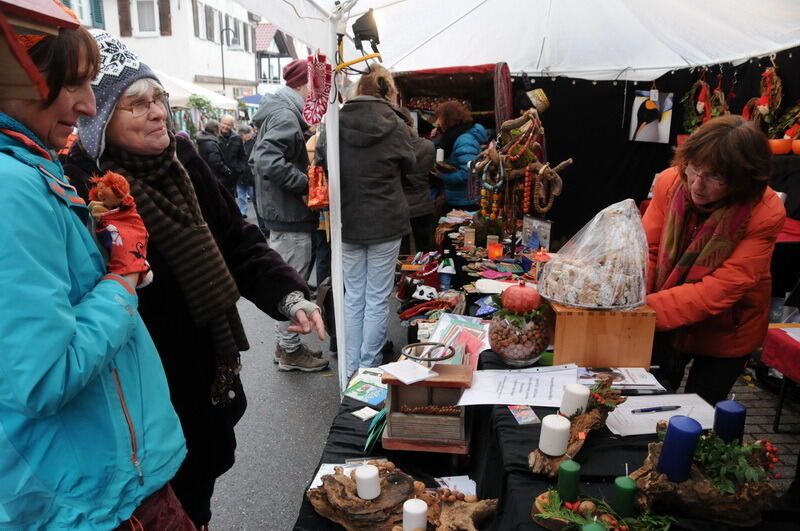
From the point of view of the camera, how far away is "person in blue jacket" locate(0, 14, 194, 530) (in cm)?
74

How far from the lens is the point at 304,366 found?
148 inches

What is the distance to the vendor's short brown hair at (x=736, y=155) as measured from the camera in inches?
65.1

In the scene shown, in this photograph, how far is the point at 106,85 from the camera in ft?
3.92

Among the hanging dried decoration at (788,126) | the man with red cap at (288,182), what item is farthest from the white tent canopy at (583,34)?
the man with red cap at (288,182)

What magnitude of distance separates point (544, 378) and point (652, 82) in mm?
5958

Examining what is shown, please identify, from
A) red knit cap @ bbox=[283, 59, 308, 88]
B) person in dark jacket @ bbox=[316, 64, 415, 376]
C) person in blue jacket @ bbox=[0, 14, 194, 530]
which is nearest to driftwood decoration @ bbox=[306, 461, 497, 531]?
person in blue jacket @ bbox=[0, 14, 194, 530]

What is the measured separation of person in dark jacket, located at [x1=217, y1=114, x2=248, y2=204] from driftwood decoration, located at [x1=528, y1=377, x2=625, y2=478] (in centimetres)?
857

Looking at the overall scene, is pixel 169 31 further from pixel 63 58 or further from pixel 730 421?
pixel 730 421

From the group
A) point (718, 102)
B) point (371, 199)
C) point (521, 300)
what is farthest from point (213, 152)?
point (521, 300)

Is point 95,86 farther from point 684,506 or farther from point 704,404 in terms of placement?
point 704,404

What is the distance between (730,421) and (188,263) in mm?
1381

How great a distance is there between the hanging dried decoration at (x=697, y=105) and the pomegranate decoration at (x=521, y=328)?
16.1ft

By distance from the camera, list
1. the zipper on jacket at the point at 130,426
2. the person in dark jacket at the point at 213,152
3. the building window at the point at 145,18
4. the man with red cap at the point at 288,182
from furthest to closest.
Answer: the building window at the point at 145,18 → the person in dark jacket at the point at 213,152 → the man with red cap at the point at 288,182 → the zipper on jacket at the point at 130,426

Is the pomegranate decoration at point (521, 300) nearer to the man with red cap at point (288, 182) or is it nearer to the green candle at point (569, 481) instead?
the green candle at point (569, 481)
